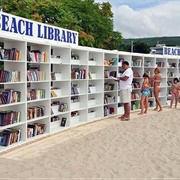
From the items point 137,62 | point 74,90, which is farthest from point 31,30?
point 137,62

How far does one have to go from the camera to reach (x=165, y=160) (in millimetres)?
5156

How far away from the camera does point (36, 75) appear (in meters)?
6.92

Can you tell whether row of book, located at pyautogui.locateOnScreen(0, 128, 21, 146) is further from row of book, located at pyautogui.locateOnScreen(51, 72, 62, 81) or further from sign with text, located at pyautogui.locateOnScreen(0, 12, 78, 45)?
sign with text, located at pyautogui.locateOnScreen(0, 12, 78, 45)

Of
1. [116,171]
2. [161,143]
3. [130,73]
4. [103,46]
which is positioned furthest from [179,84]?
[103,46]

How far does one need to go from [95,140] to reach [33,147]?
4.07 ft

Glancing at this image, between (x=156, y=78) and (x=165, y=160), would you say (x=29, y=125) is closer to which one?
(x=165, y=160)

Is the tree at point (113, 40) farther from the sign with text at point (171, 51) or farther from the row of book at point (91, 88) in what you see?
the row of book at point (91, 88)

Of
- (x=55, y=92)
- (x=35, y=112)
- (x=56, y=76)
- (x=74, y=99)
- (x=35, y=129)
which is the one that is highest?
(x=56, y=76)

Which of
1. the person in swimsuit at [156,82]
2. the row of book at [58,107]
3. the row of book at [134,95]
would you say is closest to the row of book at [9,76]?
the row of book at [58,107]

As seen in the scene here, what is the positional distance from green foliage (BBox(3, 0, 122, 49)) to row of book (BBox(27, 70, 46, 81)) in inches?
368

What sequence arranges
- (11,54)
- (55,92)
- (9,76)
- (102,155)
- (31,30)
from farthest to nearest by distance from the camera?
1. (55,92)
2. (31,30)
3. (11,54)
4. (9,76)
5. (102,155)

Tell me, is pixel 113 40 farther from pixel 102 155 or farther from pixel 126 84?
pixel 102 155

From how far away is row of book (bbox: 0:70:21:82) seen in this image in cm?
589

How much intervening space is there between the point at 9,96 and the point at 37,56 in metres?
1.18
